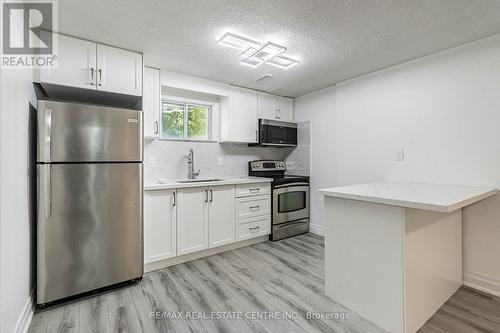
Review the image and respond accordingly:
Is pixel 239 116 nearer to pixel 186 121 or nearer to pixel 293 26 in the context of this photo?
pixel 186 121

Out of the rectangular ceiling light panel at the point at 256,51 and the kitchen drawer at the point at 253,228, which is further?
the kitchen drawer at the point at 253,228

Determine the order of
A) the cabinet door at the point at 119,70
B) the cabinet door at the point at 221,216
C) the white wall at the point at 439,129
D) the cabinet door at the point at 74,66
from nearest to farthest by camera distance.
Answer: the cabinet door at the point at 74,66 < the white wall at the point at 439,129 < the cabinet door at the point at 119,70 < the cabinet door at the point at 221,216

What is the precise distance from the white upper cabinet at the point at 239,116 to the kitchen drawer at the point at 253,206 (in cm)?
89

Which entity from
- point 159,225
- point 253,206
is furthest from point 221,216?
point 159,225

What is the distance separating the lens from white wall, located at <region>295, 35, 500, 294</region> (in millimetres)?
2182

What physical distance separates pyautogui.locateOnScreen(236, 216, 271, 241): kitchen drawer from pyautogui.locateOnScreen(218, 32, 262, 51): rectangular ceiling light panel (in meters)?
2.12

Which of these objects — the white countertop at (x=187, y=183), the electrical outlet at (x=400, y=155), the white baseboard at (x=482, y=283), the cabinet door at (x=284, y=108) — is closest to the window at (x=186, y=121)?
the white countertop at (x=187, y=183)

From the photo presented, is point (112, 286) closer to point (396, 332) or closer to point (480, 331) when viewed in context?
point (396, 332)

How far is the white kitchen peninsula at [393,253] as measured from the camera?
1.62m

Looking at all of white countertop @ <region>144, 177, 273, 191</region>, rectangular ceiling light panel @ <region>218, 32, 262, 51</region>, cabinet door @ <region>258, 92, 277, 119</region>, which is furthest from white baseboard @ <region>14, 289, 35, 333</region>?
cabinet door @ <region>258, 92, 277, 119</region>

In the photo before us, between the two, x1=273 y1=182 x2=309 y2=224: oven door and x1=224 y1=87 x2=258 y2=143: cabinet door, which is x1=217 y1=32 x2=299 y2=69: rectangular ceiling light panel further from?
x1=273 y1=182 x2=309 y2=224: oven door

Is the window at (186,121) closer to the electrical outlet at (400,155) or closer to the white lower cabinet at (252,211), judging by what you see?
the white lower cabinet at (252,211)

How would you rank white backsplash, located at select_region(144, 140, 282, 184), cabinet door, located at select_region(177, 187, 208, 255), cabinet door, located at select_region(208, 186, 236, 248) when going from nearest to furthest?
cabinet door, located at select_region(177, 187, 208, 255) → cabinet door, located at select_region(208, 186, 236, 248) → white backsplash, located at select_region(144, 140, 282, 184)

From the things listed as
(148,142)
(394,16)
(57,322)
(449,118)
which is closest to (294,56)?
(394,16)
